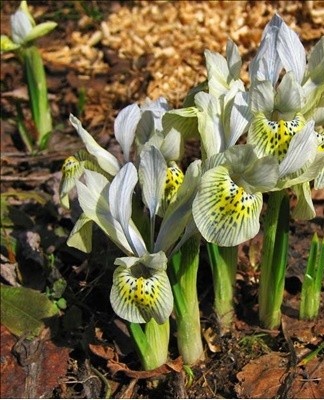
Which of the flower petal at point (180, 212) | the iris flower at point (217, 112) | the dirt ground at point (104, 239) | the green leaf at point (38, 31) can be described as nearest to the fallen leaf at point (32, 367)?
the dirt ground at point (104, 239)

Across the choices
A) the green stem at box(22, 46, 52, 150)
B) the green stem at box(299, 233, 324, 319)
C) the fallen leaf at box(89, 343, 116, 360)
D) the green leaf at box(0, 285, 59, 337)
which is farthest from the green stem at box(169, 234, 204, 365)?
the green stem at box(22, 46, 52, 150)

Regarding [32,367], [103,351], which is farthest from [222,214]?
[32,367]

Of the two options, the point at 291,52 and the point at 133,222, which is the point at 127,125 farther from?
the point at 291,52

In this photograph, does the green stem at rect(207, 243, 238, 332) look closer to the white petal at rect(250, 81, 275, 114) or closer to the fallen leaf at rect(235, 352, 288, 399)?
the fallen leaf at rect(235, 352, 288, 399)

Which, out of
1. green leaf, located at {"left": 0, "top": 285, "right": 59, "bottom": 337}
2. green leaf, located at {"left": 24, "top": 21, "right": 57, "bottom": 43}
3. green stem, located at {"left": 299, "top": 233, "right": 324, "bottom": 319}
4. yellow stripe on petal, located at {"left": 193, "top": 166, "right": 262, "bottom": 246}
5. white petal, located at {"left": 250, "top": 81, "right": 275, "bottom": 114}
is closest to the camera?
yellow stripe on petal, located at {"left": 193, "top": 166, "right": 262, "bottom": 246}

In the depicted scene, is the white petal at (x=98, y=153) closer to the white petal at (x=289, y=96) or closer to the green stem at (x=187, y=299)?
the green stem at (x=187, y=299)

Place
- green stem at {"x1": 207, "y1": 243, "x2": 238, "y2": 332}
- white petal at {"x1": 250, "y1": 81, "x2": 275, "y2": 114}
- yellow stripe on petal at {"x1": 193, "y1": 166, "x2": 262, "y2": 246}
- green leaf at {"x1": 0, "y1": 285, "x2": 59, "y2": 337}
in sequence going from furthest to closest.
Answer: green leaf at {"x1": 0, "y1": 285, "x2": 59, "y2": 337} < green stem at {"x1": 207, "y1": 243, "x2": 238, "y2": 332} < white petal at {"x1": 250, "y1": 81, "x2": 275, "y2": 114} < yellow stripe on petal at {"x1": 193, "y1": 166, "x2": 262, "y2": 246}

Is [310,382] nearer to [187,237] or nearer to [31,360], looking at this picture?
[187,237]

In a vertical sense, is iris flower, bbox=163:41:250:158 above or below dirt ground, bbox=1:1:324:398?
above

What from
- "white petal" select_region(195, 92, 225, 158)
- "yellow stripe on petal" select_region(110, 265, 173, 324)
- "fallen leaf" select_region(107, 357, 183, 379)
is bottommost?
"fallen leaf" select_region(107, 357, 183, 379)
